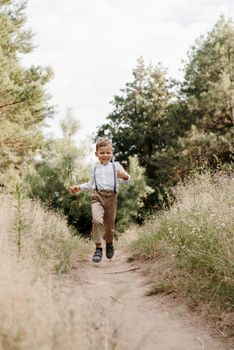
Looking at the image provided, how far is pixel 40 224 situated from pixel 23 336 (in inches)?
177

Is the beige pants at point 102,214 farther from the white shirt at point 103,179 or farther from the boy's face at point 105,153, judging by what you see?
the boy's face at point 105,153

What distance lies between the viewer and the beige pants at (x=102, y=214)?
20.4ft

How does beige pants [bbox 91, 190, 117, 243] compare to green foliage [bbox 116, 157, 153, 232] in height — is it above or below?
above

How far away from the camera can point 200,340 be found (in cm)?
284

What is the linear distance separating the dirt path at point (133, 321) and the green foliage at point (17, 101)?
9.31m

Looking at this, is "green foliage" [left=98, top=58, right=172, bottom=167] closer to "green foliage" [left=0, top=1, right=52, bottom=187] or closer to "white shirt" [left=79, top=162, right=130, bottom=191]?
"green foliage" [left=0, top=1, right=52, bottom=187]

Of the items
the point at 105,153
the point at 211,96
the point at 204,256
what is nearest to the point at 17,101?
the point at 105,153

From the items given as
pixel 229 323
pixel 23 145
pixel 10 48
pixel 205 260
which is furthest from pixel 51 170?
pixel 229 323

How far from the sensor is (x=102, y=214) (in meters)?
6.29

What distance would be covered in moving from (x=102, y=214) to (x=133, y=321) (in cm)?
310

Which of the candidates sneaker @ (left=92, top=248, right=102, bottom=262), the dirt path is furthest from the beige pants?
the dirt path

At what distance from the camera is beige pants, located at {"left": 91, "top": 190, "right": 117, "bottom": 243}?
6215 millimetres

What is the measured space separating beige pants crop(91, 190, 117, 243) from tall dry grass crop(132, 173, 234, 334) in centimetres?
89

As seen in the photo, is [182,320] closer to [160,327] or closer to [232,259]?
[160,327]
